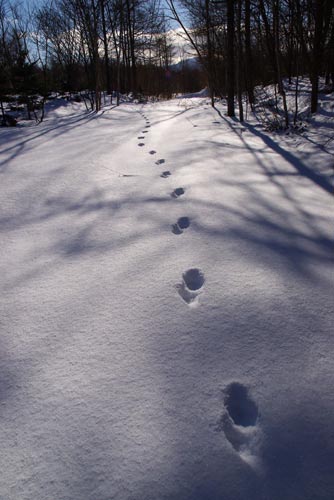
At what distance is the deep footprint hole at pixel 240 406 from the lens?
35.5 inches

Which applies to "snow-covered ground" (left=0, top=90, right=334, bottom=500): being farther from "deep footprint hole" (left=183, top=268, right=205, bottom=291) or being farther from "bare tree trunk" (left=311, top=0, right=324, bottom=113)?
"bare tree trunk" (left=311, top=0, right=324, bottom=113)

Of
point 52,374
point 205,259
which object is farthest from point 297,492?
point 205,259

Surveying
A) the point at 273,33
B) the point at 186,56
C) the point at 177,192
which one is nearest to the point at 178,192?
the point at 177,192

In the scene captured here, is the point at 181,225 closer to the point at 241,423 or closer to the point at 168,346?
the point at 168,346

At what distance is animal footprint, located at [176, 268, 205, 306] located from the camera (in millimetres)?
1400

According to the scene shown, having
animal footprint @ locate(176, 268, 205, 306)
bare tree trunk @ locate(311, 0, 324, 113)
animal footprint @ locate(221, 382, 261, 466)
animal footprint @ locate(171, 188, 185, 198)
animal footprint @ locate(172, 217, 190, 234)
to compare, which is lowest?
animal footprint @ locate(221, 382, 261, 466)

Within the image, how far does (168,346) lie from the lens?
1.15 metres

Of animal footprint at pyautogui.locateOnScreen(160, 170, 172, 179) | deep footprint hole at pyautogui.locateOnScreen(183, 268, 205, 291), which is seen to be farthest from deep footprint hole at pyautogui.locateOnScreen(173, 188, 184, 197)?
deep footprint hole at pyautogui.locateOnScreen(183, 268, 205, 291)

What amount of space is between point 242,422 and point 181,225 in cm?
137

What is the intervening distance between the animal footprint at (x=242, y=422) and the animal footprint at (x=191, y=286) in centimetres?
45

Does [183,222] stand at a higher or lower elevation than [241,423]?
higher

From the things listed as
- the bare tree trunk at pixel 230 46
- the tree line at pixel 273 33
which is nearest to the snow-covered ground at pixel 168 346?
the tree line at pixel 273 33

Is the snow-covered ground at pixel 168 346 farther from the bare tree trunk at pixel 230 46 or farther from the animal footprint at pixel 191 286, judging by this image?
the bare tree trunk at pixel 230 46

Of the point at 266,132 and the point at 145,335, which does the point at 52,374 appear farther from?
the point at 266,132
